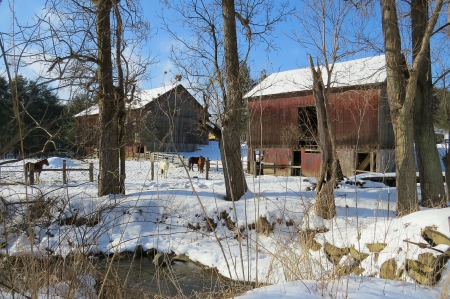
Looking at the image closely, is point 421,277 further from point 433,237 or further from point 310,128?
point 310,128

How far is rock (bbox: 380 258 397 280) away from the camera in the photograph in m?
3.93

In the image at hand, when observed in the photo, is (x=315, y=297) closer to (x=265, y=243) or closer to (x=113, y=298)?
(x=113, y=298)

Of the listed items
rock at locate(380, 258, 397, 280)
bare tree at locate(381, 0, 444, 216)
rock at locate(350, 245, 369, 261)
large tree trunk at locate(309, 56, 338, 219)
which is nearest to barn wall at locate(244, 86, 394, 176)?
large tree trunk at locate(309, 56, 338, 219)

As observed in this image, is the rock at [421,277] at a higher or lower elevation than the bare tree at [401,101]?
lower

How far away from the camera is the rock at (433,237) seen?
3.78m

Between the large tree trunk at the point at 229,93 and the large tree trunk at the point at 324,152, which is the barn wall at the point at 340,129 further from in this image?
the large tree trunk at the point at 324,152

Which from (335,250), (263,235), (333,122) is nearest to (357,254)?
(335,250)

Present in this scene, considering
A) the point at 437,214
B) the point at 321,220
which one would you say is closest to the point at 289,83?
the point at 321,220

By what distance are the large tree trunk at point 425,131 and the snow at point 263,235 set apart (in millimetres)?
1036

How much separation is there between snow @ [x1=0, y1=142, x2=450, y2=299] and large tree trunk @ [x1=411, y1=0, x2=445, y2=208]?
1036 mm

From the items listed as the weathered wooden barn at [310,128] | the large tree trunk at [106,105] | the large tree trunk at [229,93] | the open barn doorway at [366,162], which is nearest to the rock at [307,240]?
the large tree trunk at [229,93]

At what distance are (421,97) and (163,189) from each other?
718 centimetres

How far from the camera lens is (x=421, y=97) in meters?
8.48

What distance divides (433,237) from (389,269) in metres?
0.57
